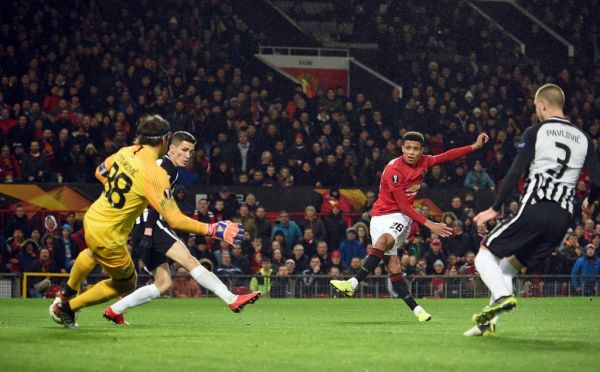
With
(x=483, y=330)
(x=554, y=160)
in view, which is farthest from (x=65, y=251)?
(x=554, y=160)

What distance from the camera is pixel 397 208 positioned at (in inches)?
571

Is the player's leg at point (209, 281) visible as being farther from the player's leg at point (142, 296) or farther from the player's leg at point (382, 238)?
the player's leg at point (382, 238)

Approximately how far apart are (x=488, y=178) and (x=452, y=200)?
1.83 metres

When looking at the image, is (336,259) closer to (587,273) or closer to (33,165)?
(587,273)

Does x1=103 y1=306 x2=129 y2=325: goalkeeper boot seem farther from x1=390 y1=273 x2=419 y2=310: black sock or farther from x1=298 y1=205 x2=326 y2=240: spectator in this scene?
x1=298 y1=205 x2=326 y2=240: spectator

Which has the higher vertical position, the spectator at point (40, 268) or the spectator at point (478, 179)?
the spectator at point (478, 179)

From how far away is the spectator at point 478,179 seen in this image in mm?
27109

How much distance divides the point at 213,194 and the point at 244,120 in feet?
11.8

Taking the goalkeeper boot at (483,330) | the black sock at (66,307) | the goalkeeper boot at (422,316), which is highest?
the black sock at (66,307)

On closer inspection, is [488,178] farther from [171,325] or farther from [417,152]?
[171,325]

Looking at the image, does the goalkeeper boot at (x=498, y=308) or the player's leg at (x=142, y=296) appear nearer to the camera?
the goalkeeper boot at (x=498, y=308)

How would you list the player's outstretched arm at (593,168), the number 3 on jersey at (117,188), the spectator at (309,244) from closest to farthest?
the player's outstretched arm at (593,168) < the number 3 on jersey at (117,188) < the spectator at (309,244)

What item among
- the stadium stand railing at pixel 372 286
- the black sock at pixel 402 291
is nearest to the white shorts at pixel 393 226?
the black sock at pixel 402 291

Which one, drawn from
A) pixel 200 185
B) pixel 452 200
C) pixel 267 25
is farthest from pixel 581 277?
pixel 267 25
